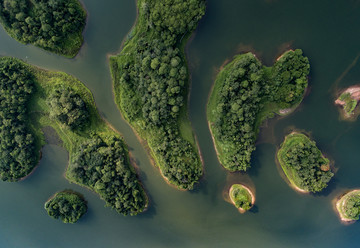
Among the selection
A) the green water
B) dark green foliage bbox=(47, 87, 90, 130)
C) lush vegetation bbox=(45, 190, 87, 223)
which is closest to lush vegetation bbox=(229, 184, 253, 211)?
the green water

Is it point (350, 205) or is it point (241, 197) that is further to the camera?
point (241, 197)

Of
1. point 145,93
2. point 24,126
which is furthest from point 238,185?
point 24,126

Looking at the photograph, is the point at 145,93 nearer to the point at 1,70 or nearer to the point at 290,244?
the point at 1,70

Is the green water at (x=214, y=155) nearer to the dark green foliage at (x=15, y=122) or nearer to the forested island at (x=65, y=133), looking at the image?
the forested island at (x=65, y=133)

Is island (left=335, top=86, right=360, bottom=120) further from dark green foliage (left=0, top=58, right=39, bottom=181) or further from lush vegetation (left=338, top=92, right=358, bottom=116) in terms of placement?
dark green foliage (left=0, top=58, right=39, bottom=181)

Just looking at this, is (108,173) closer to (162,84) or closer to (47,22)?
(162,84)

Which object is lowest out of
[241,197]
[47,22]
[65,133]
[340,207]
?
[65,133]

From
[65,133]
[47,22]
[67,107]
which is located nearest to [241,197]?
[67,107]

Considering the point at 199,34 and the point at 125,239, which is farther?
the point at 125,239
